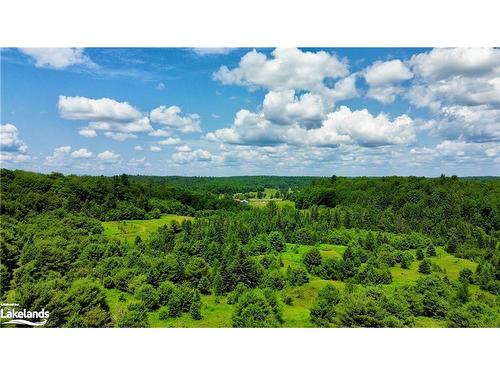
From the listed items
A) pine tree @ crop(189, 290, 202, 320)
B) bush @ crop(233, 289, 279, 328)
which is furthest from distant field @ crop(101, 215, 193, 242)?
bush @ crop(233, 289, 279, 328)

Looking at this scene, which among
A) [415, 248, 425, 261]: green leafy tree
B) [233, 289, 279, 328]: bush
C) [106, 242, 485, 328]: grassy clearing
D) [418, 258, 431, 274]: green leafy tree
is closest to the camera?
[233, 289, 279, 328]: bush

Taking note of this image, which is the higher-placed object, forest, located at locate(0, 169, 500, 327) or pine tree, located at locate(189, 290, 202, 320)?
forest, located at locate(0, 169, 500, 327)

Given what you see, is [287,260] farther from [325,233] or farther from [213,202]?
[213,202]

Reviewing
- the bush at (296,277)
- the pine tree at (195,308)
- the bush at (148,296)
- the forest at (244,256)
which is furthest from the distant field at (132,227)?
the bush at (296,277)

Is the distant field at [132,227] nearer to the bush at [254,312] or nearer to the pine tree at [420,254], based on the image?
the bush at [254,312]

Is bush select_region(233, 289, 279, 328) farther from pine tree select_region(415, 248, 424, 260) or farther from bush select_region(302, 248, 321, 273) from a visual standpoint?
pine tree select_region(415, 248, 424, 260)

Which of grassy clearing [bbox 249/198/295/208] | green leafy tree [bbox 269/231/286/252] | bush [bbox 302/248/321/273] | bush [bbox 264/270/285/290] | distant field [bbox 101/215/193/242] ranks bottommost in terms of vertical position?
bush [bbox 264/270/285/290]

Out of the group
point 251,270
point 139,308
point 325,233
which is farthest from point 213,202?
point 139,308
